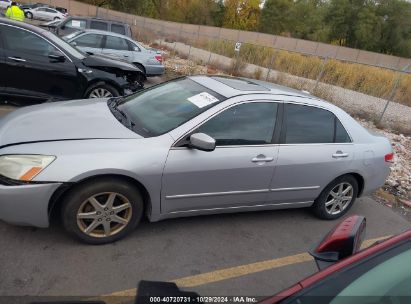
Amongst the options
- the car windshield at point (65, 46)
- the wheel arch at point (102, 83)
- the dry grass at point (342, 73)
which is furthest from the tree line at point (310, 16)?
the wheel arch at point (102, 83)

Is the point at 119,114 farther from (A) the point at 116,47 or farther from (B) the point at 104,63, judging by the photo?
(A) the point at 116,47

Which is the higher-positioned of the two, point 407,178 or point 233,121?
point 233,121

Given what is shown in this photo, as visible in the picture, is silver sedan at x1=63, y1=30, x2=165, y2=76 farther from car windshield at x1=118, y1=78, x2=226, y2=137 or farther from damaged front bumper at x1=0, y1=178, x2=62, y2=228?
damaged front bumper at x1=0, y1=178, x2=62, y2=228

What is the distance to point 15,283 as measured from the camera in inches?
111

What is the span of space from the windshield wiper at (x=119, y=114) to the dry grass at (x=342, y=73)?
1068 cm

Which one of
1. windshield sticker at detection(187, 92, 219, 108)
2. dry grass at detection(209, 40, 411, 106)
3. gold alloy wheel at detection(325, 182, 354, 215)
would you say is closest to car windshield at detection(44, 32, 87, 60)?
windshield sticker at detection(187, 92, 219, 108)

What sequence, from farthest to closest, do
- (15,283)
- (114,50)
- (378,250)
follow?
(114,50)
(15,283)
(378,250)

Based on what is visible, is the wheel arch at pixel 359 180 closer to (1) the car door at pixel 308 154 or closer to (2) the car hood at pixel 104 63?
(1) the car door at pixel 308 154

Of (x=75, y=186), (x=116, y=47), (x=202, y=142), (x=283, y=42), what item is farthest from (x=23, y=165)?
(x=283, y=42)

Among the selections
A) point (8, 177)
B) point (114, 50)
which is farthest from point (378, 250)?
point (114, 50)

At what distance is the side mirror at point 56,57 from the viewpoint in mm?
6305

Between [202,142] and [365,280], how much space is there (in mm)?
1953

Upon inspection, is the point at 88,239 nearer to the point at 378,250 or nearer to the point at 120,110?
the point at 120,110

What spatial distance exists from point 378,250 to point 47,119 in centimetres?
310
